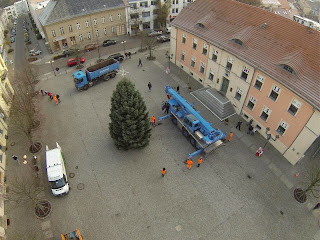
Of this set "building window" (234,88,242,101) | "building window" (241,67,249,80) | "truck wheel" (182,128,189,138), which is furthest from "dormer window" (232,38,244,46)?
"truck wheel" (182,128,189,138)

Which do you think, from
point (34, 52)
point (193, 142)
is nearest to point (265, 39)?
point (193, 142)

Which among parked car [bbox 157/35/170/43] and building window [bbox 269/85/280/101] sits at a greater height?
building window [bbox 269/85/280/101]

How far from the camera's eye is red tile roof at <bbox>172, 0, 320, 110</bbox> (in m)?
20.6

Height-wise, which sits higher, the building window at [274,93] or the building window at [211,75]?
the building window at [274,93]

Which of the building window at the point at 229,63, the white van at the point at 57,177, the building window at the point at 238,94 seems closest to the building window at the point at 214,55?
the building window at the point at 229,63

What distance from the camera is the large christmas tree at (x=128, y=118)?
20.6 metres

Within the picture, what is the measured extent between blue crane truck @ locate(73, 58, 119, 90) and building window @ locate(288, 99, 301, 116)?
2490cm

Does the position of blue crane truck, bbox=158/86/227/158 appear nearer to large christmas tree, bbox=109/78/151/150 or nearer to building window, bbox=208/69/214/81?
large christmas tree, bbox=109/78/151/150

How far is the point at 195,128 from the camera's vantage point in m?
23.3

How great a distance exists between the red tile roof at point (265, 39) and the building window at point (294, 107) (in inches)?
53.3

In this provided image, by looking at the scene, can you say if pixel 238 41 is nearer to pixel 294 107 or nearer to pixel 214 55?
pixel 214 55

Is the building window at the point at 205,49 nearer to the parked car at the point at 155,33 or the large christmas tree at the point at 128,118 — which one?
the large christmas tree at the point at 128,118

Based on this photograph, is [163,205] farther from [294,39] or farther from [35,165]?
[294,39]

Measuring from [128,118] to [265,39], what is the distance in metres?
17.8
